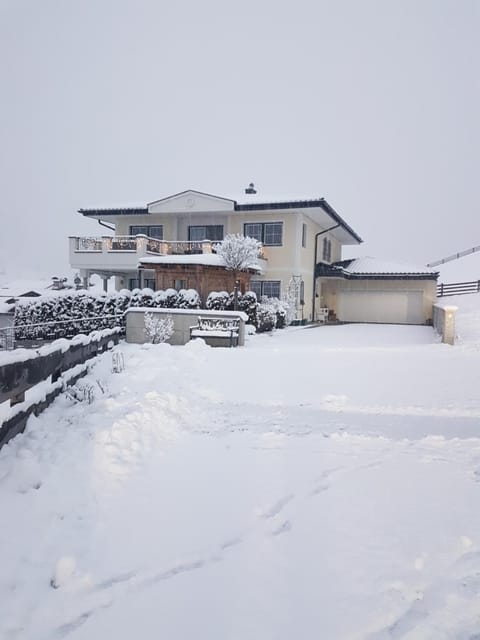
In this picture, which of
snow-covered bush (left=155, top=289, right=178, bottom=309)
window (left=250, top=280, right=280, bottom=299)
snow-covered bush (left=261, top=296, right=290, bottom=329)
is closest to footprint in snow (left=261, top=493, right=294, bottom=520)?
snow-covered bush (left=155, top=289, right=178, bottom=309)

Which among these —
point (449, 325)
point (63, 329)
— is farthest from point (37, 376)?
point (63, 329)

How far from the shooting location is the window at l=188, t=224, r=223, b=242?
25797 mm

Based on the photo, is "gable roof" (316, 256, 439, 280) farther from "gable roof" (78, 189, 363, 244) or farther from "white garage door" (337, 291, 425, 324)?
"gable roof" (78, 189, 363, 244)

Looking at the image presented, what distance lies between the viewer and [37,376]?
535cm

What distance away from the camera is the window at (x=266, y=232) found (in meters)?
24.4

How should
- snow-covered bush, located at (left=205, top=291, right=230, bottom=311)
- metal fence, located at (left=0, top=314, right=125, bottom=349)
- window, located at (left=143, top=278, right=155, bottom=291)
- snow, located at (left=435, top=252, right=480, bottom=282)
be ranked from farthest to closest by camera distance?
snow, located at (left=435, top=252, right=480, bottom=282), window, located at (left=143, top=278, right=155, bottom=291), snow-covered bush, located at (left=205, top=291, right=230, bottom=311), metal fence, located at (left=0, top=314, right=125, bottom=349)

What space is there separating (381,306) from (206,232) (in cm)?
1140

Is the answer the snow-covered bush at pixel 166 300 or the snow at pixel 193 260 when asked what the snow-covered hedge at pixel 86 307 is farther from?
the snow at pixel 193 260

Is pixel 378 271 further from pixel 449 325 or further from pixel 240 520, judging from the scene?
pixel 240 520

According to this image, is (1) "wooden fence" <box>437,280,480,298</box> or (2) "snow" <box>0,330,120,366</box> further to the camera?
(1) "wooden fence" <box>437,280,480,298</box>

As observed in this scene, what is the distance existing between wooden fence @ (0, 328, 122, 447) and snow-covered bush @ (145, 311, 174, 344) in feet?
20.1

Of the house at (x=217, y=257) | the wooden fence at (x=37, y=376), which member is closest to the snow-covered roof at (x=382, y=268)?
the house at (x=217, y=257)

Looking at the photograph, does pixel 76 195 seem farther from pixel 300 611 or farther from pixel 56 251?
pixel 300 611

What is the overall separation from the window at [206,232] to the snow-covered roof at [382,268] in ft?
25.5
